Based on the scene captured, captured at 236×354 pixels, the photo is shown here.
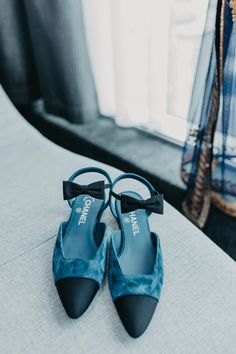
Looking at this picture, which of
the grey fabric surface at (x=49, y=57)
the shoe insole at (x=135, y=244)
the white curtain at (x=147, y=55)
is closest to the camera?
A: the shoe insole at (x=135, y=244)

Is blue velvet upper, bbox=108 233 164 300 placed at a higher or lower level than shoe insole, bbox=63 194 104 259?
higher

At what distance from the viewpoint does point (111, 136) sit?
1894 millimetres

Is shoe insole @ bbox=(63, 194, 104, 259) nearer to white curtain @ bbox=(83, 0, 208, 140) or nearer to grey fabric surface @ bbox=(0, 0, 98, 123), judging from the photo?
white curtain @ bbox=(83, 0, 208, 140)

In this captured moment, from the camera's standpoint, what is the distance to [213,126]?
3.70 ft

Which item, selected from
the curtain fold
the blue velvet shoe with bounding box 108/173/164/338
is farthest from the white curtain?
the blue velvet shoe with bounding box 108/173/164/338

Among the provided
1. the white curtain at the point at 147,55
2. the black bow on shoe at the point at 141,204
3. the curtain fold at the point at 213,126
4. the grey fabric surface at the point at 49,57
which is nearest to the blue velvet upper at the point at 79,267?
the black bow on shoe at the point at 141,204

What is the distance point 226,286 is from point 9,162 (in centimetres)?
68

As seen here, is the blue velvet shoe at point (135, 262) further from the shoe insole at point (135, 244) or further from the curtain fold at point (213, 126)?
the curtain fold at point (213, 126)

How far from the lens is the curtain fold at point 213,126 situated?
995mm

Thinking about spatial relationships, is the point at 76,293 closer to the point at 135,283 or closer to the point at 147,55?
the point at 135,283

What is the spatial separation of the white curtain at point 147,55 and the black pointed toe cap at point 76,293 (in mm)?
979

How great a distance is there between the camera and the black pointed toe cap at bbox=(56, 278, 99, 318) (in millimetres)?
638

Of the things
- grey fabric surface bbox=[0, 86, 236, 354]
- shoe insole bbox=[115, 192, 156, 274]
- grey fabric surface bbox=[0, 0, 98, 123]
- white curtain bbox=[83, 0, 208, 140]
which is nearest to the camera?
grey fabric surface bbox=[0, 86, 236, 354]

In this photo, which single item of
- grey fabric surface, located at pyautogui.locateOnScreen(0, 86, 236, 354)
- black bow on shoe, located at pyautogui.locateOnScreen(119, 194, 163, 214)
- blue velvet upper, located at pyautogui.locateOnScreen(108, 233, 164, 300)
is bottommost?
grey fabric surface, located at pyautogui.locateOnScreen(0, 86, 236, 354)
